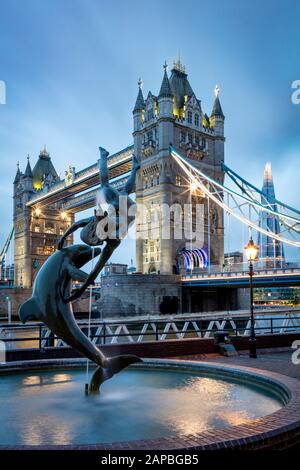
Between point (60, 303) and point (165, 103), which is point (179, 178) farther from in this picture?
point (60, 303)

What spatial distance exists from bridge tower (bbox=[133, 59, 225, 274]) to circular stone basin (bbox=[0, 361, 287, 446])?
4758 centimetres

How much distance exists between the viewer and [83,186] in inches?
3110

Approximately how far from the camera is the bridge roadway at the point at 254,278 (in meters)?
42.1

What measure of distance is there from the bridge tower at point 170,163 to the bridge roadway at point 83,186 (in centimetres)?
377

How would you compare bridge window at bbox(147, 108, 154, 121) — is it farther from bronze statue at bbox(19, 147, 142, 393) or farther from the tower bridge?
bronze statue at bbox(19, 147, 142, 393)

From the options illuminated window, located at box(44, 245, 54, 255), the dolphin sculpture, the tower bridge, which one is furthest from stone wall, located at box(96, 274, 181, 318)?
illuminated window, located at box(44, 245, 54, 255)

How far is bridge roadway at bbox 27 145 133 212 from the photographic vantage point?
217 feet

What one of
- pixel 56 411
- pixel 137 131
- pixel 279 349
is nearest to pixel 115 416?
pixel 56 411

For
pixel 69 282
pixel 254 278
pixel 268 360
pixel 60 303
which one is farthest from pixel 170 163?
pixel 60 303

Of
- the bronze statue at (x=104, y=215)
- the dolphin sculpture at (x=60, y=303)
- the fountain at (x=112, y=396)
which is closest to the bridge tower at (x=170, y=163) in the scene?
the fountain at (x=112, y=396)
